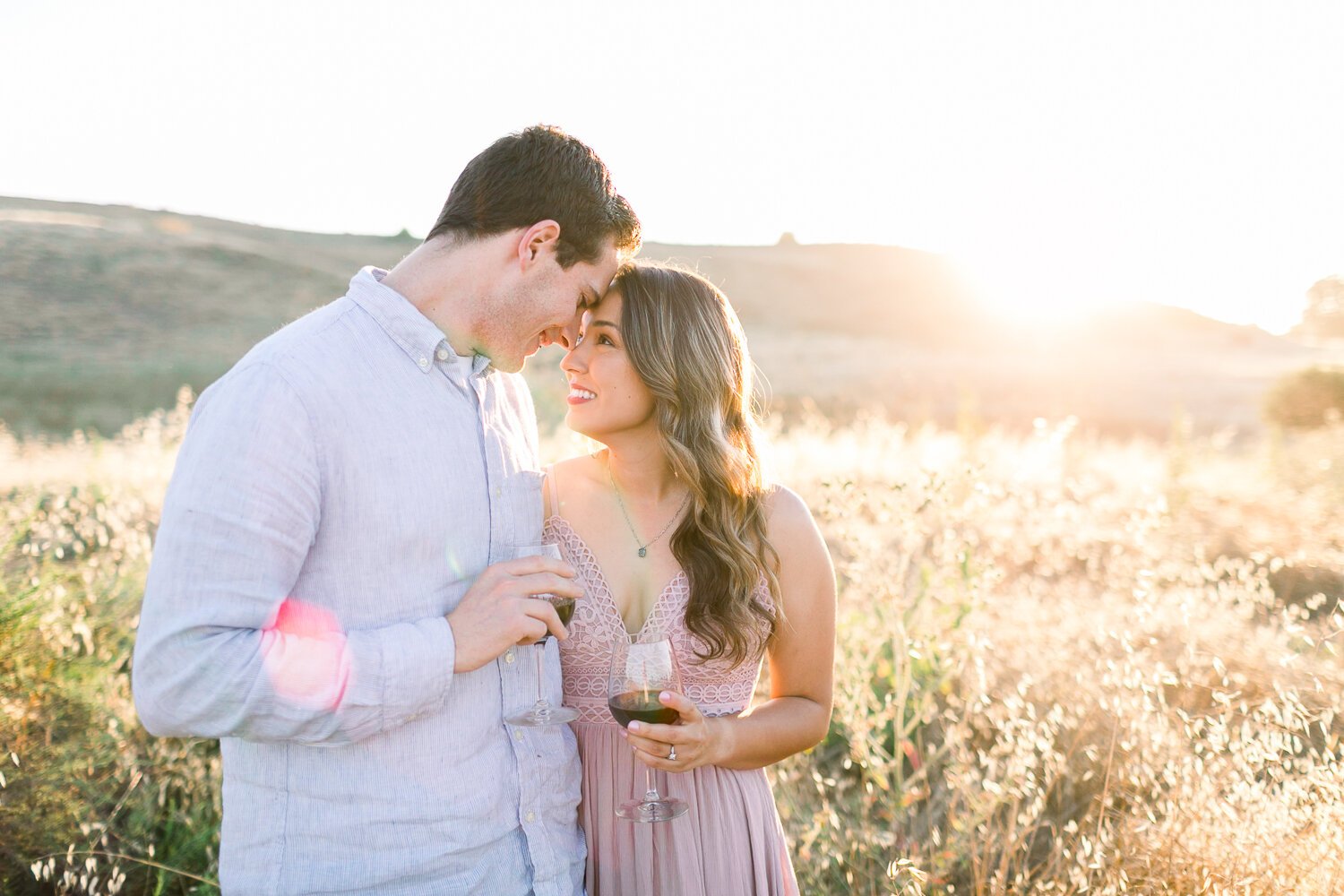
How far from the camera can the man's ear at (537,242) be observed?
218cm

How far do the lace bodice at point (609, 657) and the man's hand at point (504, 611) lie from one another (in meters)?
0.77

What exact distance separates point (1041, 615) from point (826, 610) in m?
2.77

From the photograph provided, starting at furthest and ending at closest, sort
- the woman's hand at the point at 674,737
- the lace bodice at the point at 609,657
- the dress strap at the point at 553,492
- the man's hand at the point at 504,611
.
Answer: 1. the dress strap at the point at 553,492
2. the lace bodice at the point at 609,657
3. the woman's hand at the point at 674,737
4. the man's hand at the point at 504,611

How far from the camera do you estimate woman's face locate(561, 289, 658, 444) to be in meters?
2.85

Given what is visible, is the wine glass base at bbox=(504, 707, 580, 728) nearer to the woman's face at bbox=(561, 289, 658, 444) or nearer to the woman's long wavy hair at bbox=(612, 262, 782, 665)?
the woman's long wavy hair at bbox=(612, 262, 782, 665)

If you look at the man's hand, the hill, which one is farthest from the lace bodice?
the hill

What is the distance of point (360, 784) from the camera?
6.03ft

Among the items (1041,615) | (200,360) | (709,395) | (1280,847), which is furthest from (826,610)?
(200,360)

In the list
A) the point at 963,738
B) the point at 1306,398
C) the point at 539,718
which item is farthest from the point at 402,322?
the point at 1306,398

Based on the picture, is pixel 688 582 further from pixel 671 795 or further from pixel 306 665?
pixel 306 665

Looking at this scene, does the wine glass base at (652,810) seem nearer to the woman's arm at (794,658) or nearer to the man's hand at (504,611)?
the woman's arm at (794,658)

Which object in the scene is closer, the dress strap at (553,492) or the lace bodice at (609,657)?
the lace bodice at (609,657)

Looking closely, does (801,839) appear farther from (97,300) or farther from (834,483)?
(97,300)

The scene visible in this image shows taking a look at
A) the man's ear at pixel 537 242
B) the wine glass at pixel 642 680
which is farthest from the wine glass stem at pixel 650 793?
the man's ear at pixel 537 242
